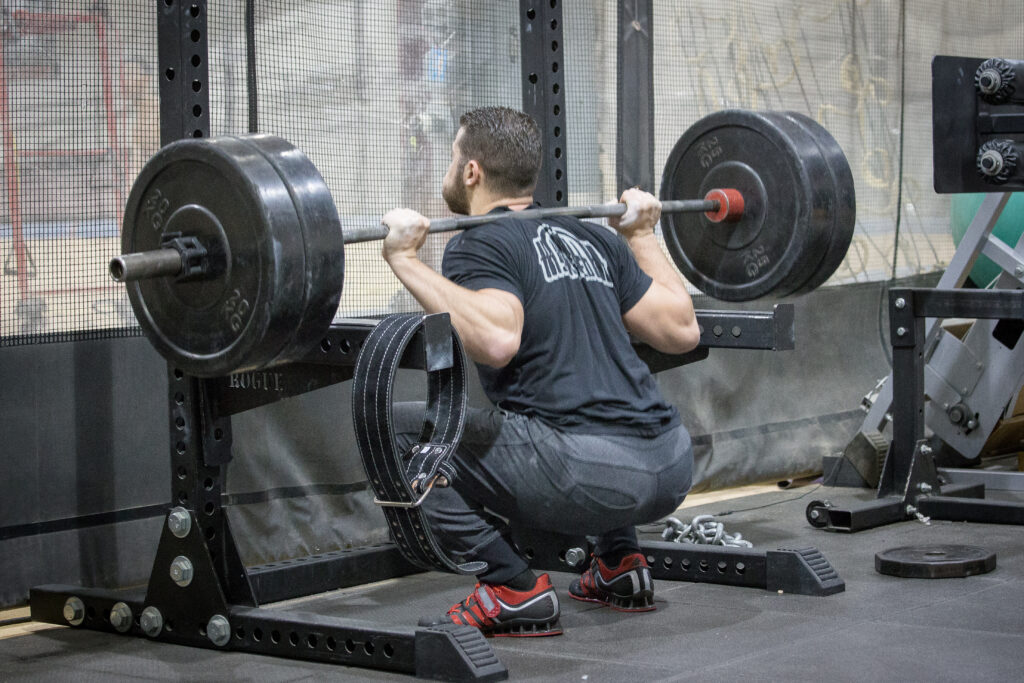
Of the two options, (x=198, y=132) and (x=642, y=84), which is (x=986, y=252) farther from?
(x=198, y=132)

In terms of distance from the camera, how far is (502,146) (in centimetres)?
303

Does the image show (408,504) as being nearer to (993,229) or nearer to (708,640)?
(708,640)

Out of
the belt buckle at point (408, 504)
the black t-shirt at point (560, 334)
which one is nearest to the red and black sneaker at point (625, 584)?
the black t-shirt at point (560, 334)

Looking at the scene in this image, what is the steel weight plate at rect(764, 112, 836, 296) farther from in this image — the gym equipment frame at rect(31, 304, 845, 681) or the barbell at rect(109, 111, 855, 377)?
the barbell at rect(109, 111, 855, 377)

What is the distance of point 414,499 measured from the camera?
256 cm

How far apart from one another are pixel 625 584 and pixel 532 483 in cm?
45

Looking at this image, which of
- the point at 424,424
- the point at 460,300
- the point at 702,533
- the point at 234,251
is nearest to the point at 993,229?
the point at 702,533

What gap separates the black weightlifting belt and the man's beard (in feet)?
1.72

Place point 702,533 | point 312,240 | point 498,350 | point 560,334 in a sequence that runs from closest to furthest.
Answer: point 312,240, point 498,350, point 560,334, point 702,533

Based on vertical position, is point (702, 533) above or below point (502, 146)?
below

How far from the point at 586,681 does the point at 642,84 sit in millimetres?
Result: 2537

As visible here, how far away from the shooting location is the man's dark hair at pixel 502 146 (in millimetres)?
3021

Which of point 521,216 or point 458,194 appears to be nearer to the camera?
point 521,216

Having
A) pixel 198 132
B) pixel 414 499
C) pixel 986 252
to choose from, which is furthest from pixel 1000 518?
pixel 198 132
